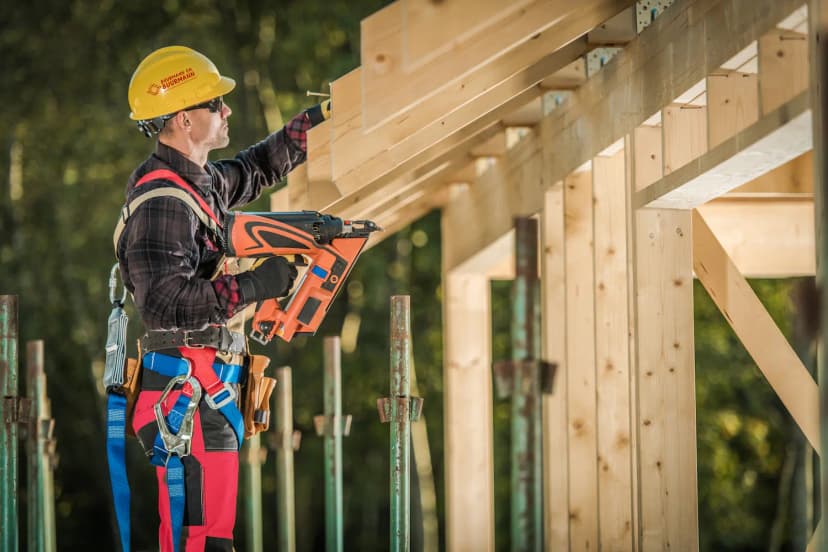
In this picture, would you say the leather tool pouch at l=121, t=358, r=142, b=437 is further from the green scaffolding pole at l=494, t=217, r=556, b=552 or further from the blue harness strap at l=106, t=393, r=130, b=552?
the green scaffolding pole at l=494, t=217, r=556, b=552

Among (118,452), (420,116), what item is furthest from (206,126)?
(118,452)

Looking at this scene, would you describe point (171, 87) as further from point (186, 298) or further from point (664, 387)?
point (664, 387)

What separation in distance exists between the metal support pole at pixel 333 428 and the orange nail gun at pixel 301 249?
119 inches

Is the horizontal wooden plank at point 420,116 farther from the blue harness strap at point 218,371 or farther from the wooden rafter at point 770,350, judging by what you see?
the wooden rafter at point 770,350

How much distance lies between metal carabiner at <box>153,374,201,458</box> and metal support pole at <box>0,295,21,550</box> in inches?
56.1

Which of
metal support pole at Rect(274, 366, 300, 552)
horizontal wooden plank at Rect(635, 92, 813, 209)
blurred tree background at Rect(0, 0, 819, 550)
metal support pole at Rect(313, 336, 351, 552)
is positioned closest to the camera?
horizontal wooden plank at Rect(635, 92, 813, 209)

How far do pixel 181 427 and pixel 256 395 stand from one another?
40cm

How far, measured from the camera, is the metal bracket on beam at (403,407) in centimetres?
530

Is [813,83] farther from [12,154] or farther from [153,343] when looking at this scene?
[12,154]

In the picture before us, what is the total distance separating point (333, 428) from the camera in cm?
756

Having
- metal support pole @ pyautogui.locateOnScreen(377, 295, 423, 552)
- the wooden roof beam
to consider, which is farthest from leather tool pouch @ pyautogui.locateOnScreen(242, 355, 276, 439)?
the wooden roof beam

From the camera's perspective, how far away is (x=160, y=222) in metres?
4.26

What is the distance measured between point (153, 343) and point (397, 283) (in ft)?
37.9

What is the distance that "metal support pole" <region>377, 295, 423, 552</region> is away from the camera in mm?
5262
